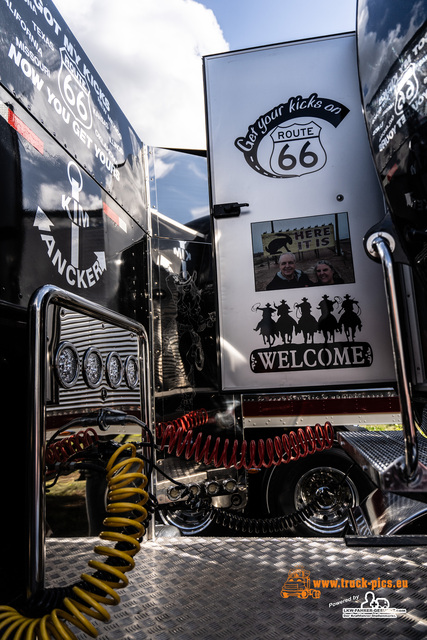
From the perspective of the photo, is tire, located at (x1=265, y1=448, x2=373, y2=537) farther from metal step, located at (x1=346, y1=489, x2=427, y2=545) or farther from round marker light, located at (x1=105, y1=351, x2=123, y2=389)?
round marker light, located at (x1=105, y1=351, x2=123, y2=389)

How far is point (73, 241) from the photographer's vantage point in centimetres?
208

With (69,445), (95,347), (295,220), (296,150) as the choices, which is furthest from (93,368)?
(296,150)

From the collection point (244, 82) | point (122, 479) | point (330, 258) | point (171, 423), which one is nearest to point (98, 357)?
point (122, 479)

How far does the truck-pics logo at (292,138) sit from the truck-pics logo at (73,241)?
1481 millimetres

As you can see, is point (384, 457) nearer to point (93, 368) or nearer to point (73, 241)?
point (93, 368)

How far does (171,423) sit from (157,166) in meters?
2.02

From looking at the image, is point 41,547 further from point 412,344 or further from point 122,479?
point 412,344

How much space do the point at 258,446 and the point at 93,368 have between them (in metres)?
1.65

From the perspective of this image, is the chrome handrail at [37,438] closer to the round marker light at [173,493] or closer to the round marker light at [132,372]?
the round marker light at [132,372]

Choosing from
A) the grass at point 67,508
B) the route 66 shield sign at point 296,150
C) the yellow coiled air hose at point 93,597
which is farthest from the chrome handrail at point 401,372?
the route 66 shield sign at point 296,150

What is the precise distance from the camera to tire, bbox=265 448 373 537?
10.1 ft

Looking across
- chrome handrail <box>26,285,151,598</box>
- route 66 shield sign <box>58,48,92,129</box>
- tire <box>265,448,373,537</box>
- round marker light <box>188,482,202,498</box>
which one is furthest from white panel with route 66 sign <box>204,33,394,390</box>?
chrome handrail <box>26,285,151,598</box>

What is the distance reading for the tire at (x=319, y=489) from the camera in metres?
3.08

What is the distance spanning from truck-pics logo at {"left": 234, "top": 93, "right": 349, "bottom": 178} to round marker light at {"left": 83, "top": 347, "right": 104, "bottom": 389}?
79.4 inches
